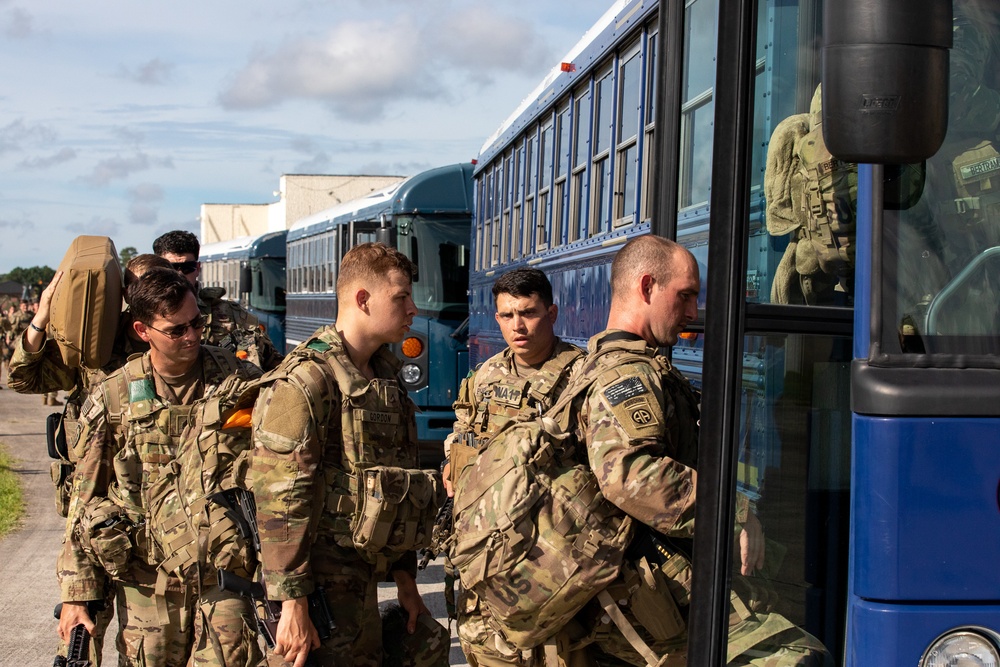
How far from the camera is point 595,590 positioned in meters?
2.98

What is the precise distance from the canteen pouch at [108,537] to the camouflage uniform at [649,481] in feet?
6.36

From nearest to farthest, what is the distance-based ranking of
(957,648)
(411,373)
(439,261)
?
(957,648), (411,373), (439,261)

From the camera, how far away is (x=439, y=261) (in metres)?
13.1

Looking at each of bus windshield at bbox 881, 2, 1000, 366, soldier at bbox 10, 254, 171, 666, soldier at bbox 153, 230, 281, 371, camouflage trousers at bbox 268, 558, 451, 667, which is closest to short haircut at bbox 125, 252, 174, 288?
Result: soldier at bbox 10, 254, 171, 666

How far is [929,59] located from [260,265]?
86.1 ft

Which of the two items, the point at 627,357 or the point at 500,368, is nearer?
the point at 627,357

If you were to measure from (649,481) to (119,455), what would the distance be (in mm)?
2379

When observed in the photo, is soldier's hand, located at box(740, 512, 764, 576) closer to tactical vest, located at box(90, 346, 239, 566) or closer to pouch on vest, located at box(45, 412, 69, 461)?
tactical vest, located at box(90, 346, 239, 566)

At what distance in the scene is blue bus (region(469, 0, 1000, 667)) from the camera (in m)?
2.20

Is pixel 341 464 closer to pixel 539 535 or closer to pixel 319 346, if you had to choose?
pixel 319 346

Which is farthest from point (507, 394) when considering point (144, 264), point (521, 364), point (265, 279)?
point (265, 279)

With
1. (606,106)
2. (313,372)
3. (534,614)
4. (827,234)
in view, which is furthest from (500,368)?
(827,234)

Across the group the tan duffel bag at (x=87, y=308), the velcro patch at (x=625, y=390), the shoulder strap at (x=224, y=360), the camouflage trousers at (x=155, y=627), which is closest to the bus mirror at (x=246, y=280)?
the tan duffel bag at (x=87, y=308)

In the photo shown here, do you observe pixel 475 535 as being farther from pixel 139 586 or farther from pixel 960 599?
pixel 139 586
